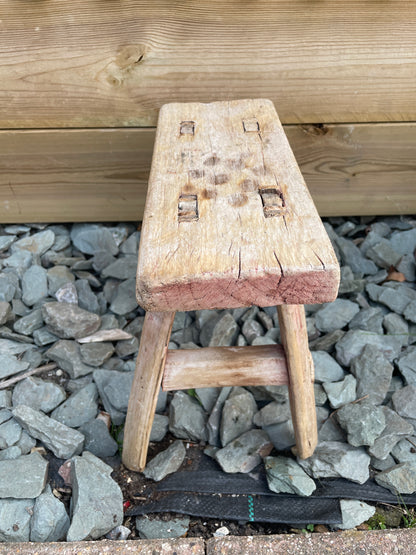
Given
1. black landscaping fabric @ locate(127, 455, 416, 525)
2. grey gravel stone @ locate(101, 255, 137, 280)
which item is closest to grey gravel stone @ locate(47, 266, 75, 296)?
grey gravel stone @ locate(101, 255, 137, 280)

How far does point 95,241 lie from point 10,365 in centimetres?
69

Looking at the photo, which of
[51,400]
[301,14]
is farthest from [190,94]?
[51,400]

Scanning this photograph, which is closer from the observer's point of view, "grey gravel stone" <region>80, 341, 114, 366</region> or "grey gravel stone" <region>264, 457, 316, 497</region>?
"grey gravel stone" <region>264, 457, 316, 497</region>

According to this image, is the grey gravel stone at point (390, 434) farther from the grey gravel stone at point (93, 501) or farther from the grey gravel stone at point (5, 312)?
the grey gravel stone at point (5, 312)

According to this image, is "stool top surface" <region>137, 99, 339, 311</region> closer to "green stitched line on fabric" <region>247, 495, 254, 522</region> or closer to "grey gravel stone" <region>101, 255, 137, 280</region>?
"green stitched line on fabric" <region>247, 495, 254, 522</region>

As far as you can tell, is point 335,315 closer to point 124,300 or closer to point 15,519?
point 124,300

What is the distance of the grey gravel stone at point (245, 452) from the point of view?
149 cm

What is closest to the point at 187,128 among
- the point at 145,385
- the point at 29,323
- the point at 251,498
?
the point at 145,385

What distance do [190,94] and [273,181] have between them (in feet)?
2.93

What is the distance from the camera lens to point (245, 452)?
1519 millimetres

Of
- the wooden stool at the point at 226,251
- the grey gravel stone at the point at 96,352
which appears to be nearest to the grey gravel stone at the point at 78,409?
the grey gravel stone at the point at 96,352

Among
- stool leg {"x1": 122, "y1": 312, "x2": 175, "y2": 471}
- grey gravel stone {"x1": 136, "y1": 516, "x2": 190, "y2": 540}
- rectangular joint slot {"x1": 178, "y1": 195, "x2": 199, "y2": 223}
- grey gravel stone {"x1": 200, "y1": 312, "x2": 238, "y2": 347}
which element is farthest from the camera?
grey gravel stone {"x1": 200, "y1": 312, "x2": 238, "y2": 347}

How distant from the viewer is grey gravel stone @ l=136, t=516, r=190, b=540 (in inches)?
53.5

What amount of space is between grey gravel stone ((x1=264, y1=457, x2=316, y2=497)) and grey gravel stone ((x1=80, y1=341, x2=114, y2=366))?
626mm
